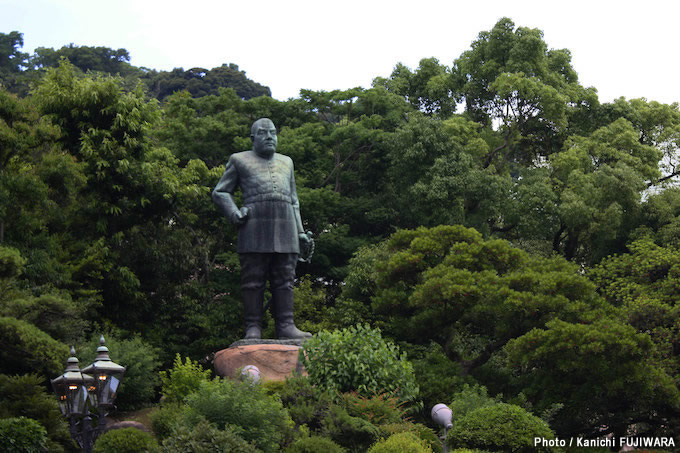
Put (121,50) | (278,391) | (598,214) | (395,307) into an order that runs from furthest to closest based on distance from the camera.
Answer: (121,50) < (598,214) < (395,307) < (278,391)

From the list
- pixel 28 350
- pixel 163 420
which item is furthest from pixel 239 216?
pixel 163 420

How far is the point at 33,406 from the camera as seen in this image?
463 inches

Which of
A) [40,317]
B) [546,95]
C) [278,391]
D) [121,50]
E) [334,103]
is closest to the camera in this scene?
[278,391]

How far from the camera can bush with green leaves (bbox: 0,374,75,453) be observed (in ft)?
38.4

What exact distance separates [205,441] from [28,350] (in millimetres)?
4373

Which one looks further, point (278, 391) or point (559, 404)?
point (559, 404)

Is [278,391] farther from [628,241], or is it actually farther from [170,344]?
[628,241]

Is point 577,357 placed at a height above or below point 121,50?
below

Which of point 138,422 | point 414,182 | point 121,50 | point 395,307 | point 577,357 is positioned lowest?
point 138,422

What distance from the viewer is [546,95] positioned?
2395cm

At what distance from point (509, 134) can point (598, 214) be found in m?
4.51

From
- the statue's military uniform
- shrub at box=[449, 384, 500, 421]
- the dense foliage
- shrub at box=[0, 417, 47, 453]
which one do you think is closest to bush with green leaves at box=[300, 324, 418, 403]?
the dense foliage

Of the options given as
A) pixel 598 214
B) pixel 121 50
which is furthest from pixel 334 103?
pixel 121 50

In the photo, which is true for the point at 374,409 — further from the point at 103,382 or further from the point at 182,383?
the point at 103,382
